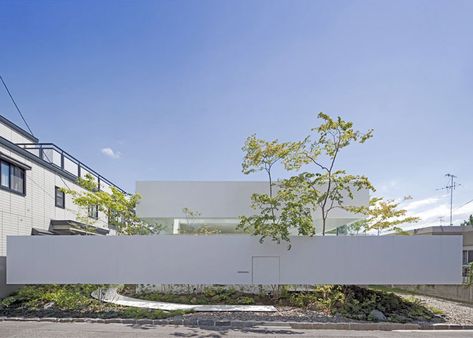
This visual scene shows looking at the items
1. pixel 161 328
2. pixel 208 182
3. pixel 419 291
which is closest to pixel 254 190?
pixel 208 182

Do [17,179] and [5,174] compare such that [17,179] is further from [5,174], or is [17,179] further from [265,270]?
[265,270]

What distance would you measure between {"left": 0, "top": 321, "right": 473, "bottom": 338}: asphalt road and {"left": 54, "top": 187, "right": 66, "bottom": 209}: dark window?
24.6ft

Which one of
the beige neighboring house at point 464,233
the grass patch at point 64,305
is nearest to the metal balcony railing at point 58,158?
the grass patch at point 64,305

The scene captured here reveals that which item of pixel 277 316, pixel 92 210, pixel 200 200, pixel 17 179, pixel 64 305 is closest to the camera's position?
pixel 277 316

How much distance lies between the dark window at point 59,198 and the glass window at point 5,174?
3.16 meters

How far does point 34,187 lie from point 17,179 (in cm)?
97

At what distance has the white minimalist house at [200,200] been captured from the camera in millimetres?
13023

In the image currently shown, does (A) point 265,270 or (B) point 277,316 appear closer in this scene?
(B) point 277,316

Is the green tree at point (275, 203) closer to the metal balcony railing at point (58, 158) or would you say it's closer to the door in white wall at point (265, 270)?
the door in white wall at point (265, 270)

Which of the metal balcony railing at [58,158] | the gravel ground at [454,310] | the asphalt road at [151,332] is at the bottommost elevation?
the gravel ground at [454,310]

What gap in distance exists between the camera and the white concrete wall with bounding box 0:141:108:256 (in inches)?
414

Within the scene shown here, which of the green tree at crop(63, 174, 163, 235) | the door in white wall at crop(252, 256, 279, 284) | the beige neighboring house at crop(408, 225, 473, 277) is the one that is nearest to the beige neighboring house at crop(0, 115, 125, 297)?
the green tree at crop(63, 174, 163, 235)

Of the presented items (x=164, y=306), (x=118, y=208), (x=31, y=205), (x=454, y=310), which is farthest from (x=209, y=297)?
(x=31, y=205)

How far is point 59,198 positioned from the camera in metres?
14.5
